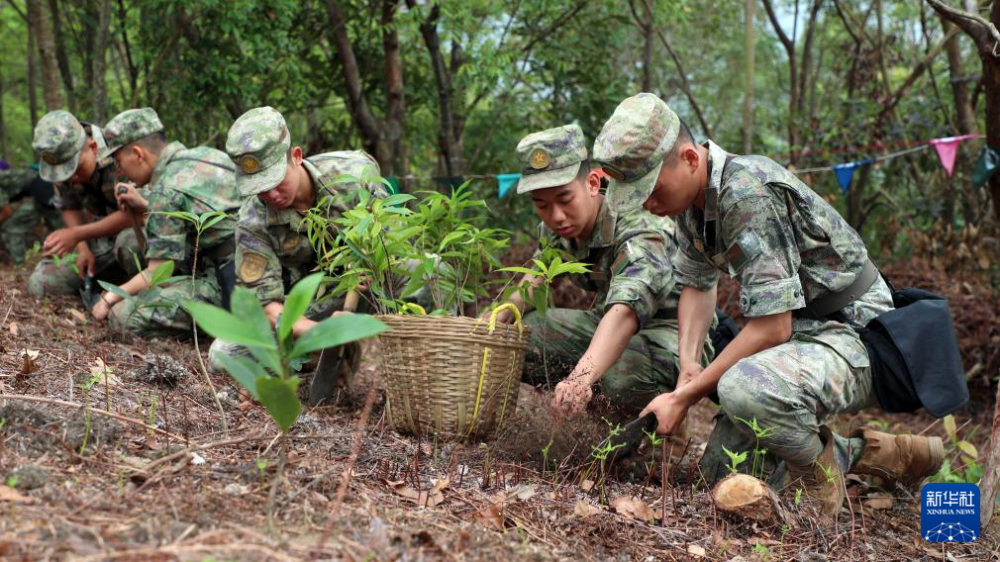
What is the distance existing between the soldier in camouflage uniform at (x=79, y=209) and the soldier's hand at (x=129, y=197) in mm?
459

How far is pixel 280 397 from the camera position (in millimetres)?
2162

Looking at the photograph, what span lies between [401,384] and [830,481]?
63.7 inches

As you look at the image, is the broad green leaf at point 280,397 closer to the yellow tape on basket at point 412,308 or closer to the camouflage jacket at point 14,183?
the yellow tape on basket at point 412,308

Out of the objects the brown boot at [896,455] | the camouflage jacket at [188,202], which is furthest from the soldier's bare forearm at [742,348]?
the camouflage jacket at [188,202]

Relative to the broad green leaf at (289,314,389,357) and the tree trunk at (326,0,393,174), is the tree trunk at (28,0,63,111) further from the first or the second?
the broad green leaf at (289,314,389,357)

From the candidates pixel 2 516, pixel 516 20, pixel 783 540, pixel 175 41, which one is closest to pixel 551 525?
pixel 783 540

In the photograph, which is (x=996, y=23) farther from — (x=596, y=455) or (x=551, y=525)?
(x=551, y=525)

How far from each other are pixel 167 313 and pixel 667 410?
332 centimetres

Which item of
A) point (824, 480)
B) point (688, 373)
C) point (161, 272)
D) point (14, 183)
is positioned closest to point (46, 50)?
point (14, 183)

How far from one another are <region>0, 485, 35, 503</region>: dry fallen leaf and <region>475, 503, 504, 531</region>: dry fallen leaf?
3.79ft

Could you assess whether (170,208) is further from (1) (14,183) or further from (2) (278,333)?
(1) (14,183)

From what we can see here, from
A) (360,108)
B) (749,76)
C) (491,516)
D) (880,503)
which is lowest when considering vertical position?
(880,503)

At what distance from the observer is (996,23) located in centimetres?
426

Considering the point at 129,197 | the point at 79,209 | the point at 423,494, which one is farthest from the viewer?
the point at 79,209
